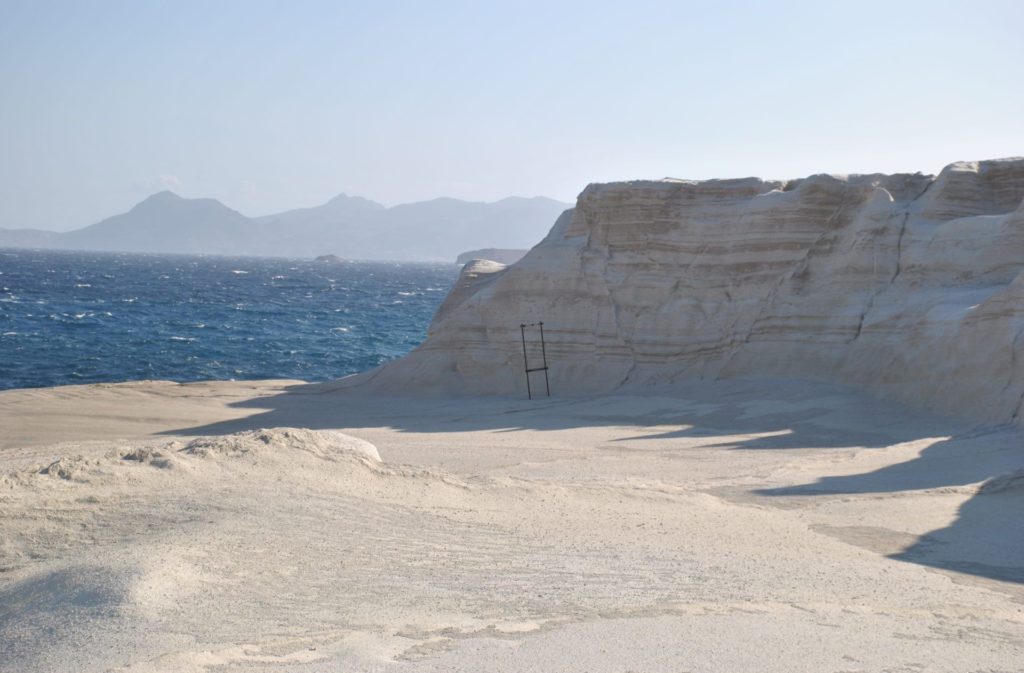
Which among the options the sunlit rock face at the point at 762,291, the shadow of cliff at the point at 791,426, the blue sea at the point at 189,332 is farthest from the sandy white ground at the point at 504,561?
the blue sea at the point at 189,332

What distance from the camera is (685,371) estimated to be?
23.1 m

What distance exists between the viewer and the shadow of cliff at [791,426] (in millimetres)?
10578

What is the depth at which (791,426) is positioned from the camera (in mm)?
18234

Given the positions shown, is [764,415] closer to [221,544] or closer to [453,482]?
[453,482]

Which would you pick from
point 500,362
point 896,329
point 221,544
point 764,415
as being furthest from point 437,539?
point 500,362

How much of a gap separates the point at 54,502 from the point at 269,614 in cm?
277

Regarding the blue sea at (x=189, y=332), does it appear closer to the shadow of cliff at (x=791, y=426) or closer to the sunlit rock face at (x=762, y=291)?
the shadow of cliff at (x=791, y=426)

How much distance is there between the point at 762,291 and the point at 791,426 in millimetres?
5436

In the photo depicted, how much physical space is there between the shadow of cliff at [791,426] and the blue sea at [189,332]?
10530mm

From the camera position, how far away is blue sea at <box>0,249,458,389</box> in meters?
35.3

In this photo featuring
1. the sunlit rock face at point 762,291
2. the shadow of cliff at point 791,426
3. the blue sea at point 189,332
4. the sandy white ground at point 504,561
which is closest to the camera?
the sandy white ground at point 504,561

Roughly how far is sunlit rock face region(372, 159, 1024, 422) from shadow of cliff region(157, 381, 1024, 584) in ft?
3.05

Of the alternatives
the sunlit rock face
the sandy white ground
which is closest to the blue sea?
the sunlit rock face

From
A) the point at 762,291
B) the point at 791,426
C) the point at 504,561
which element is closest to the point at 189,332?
the point at 762,291
